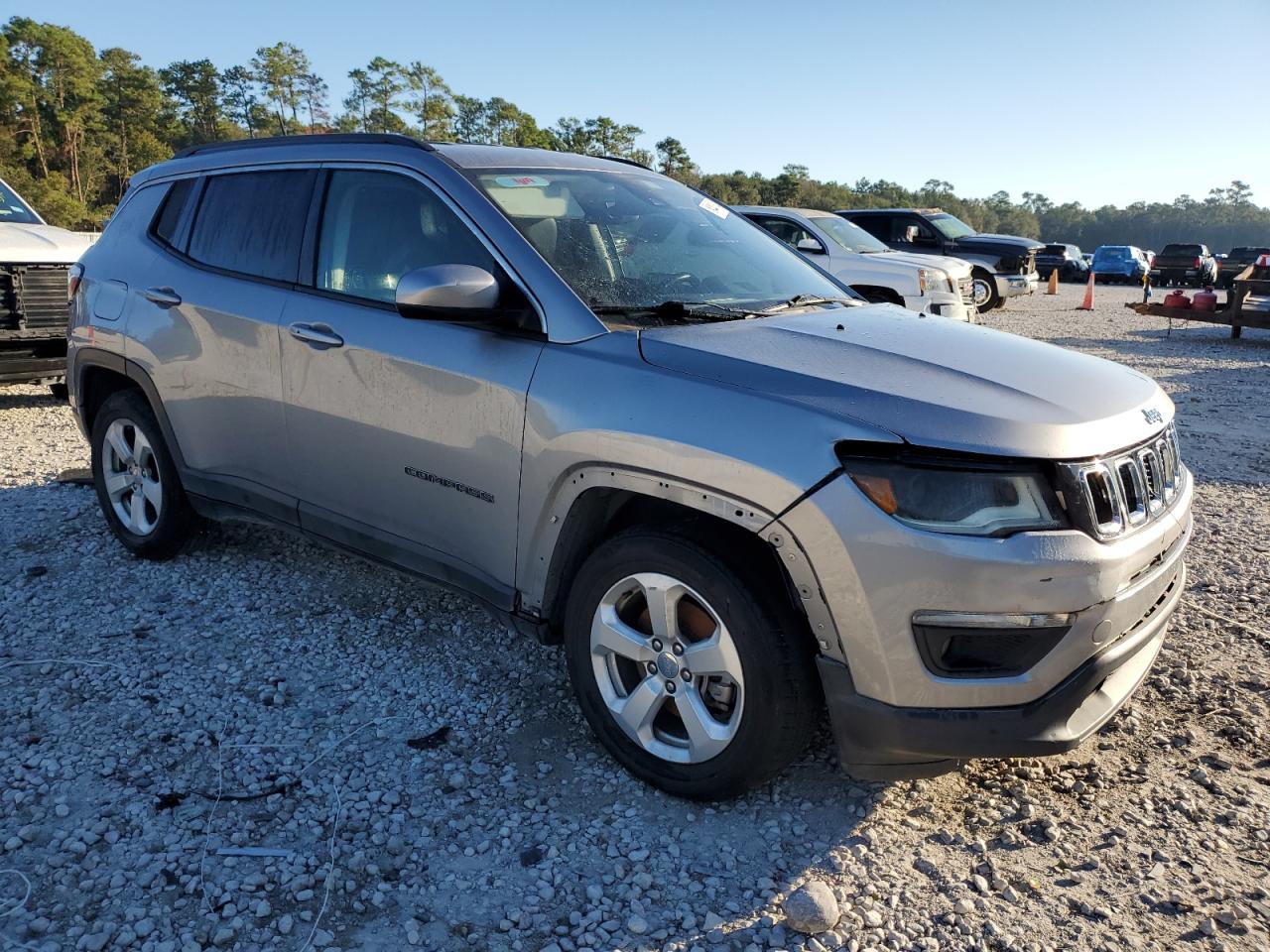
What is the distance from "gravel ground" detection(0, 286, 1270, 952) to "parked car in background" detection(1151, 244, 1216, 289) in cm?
3444

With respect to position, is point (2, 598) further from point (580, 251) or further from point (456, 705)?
point (580, 251)

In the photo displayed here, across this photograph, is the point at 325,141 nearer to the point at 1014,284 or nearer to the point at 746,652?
the point at 746,652

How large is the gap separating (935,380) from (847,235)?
10666mm

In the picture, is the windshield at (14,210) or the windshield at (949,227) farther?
the windshield at (949,227)

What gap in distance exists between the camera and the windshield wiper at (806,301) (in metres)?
3.37

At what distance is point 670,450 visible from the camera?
2557 millimetres

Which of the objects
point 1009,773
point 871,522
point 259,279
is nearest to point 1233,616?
point 1009,773

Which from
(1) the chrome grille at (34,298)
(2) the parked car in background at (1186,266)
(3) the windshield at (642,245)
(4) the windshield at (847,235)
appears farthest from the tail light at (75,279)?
(2) the parked car in background at (1186,266)

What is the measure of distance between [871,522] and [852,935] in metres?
1.01

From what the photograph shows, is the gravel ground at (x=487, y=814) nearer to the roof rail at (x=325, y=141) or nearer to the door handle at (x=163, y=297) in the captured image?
the door handle at (x=163, y=297)

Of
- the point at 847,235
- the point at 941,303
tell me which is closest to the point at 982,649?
the point at 941,303

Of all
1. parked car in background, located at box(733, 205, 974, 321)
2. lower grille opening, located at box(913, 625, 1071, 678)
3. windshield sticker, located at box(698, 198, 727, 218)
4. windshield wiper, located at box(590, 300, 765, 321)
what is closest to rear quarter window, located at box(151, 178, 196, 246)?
windshield sticker, located at box(698, 198, 727, 218)

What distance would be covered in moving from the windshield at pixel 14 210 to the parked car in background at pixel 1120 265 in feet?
117

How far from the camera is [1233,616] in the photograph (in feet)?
13.5
